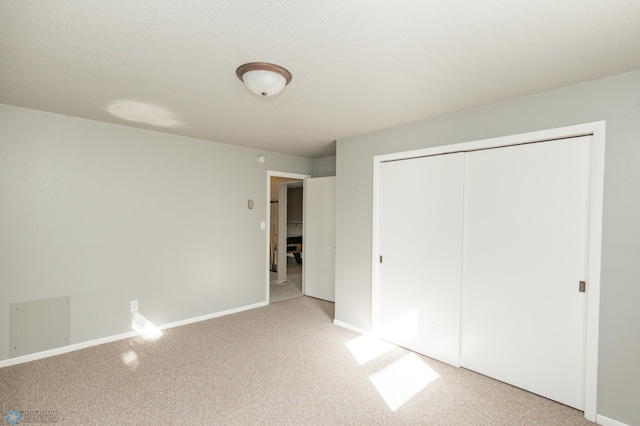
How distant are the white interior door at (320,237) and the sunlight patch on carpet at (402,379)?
2043 mm

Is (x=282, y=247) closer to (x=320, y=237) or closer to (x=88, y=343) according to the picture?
(x=320, y=237)

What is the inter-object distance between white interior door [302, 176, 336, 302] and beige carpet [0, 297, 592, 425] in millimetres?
1553

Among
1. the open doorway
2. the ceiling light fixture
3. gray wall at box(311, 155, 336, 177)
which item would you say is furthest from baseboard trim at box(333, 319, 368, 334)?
the ceiling light fixture

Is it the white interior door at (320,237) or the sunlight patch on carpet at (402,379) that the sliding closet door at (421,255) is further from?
the white interior door at (320,237)

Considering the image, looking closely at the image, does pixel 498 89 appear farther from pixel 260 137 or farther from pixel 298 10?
pixel 260 137

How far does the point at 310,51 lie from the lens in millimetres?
1757

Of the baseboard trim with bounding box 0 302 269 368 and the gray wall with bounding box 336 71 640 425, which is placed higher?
the gray wall with bounding box 336 71 640 425

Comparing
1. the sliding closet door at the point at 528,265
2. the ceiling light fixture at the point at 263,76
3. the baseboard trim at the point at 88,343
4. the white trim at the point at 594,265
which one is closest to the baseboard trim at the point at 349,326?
the sliding closet door at the point at 528,265

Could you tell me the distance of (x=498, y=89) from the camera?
2.29m

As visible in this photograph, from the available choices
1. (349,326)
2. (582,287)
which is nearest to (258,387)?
(349,326)

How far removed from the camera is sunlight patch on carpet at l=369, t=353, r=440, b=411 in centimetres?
233

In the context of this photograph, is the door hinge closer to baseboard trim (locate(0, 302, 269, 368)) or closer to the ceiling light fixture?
the ceiling light fixture

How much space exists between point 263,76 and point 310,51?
36 cm

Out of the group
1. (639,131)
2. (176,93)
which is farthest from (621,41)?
(176,93)
